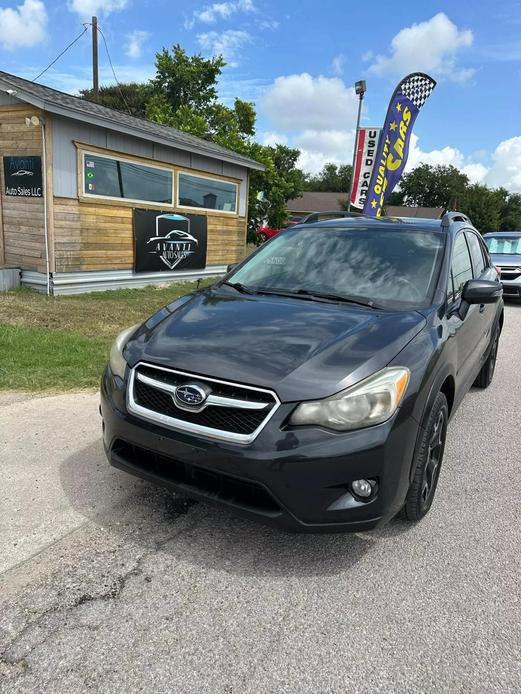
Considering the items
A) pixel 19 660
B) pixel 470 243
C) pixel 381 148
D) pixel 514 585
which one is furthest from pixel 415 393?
pixel 381 148

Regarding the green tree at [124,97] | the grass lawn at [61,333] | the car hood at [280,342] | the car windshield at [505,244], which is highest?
the green tree at [124,97]

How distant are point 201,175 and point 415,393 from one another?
1183 cm

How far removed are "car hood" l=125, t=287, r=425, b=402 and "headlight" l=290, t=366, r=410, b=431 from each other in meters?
0.04

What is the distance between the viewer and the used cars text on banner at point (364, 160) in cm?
1371

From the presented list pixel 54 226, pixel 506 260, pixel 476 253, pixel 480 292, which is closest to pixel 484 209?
pixel 506 260

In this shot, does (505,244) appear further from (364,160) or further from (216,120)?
(216,120)

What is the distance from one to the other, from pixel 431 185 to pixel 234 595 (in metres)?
96.7

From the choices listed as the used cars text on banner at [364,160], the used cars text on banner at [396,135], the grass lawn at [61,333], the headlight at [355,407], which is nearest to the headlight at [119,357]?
the headlight at [355,407]

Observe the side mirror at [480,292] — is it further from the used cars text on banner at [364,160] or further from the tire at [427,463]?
the used cars text on banner at [364,160]

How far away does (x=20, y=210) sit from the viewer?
31.7 feet

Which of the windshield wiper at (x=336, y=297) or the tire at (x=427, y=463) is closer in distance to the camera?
the tire at (x=427, y=463)

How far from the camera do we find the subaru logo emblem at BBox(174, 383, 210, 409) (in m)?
2.37

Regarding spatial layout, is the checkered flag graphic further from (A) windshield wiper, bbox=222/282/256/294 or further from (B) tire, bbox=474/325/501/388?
(A) windshield wiper, bbox=222/282/256/294

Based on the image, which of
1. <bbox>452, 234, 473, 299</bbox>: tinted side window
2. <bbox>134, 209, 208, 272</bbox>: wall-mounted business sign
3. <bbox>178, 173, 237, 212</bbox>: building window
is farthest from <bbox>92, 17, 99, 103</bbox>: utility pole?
<bbox>452, 234, 473, 299</bbox>: tinted side window
